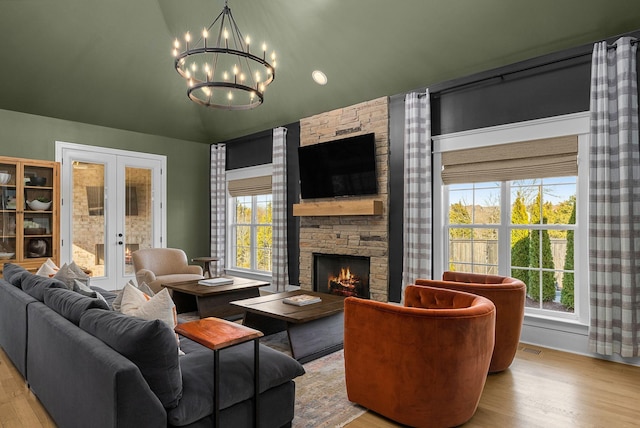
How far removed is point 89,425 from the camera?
1.81 meters

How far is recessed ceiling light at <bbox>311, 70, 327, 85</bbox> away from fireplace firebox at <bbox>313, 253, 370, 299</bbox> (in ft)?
7.77

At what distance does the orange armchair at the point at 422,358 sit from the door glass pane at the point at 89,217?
532cm

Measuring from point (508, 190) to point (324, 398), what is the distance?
9.53 feet

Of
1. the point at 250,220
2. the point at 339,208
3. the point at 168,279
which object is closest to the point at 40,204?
the point at 168,279

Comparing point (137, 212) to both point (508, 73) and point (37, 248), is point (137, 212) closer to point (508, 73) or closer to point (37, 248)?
point (37, 248)

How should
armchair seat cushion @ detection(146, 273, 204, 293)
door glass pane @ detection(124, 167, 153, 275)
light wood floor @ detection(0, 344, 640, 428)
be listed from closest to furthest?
1. light wood floor @ detection(0, 344, 640, 428)
2. armchair seat cushion @ detection(146, 273, 204, 293)
3. door glass pane @ detection(124, 167, 153, 275)

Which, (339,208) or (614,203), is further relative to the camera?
(339,208)

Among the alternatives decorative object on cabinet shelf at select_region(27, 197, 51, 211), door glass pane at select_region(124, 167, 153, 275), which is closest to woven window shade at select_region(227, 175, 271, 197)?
door glass pane at select_region(124, 167, 153, 275)

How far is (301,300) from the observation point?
12.2 feet

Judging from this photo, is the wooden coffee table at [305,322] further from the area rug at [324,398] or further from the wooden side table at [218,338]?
the wooden side table at [218,338]

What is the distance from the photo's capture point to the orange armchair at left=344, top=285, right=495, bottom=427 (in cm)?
218

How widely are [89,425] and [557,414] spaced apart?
268 cm

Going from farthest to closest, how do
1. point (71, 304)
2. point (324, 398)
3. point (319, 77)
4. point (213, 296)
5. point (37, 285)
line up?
point (319, 77) < point (213, 296) < point (37, 285) < point (324, 398) < point (71, 304)

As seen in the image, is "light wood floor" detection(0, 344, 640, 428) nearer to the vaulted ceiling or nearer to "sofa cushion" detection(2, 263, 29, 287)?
"sofa cushion" detection(2, 263, 29, 287)
